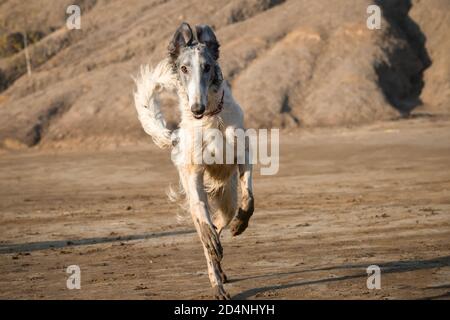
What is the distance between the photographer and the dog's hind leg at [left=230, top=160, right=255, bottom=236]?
8.09 meters

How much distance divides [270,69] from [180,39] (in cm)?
2819

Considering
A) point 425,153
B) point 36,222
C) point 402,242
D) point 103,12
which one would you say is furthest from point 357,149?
point 103,12

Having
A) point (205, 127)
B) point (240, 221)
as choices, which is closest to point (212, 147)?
point (205, 127)

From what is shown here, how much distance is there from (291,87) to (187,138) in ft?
88.9

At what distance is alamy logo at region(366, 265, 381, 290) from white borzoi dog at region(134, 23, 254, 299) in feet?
4.31

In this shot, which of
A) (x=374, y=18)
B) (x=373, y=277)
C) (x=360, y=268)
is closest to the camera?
(x=373, y=277)

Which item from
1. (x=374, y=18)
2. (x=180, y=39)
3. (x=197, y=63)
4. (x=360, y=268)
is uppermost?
(x=374, y=18)

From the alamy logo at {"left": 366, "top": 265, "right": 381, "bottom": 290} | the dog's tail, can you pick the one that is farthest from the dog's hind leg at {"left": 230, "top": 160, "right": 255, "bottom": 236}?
the dog's tail

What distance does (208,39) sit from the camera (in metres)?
8.11

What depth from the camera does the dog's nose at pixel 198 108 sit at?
24.2 ft

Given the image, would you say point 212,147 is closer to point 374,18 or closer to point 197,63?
point 197,63

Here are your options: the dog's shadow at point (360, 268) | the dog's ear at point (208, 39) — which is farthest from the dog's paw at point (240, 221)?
the dog's ear at point (208, 39)

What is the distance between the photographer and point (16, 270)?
1015 centimetres
